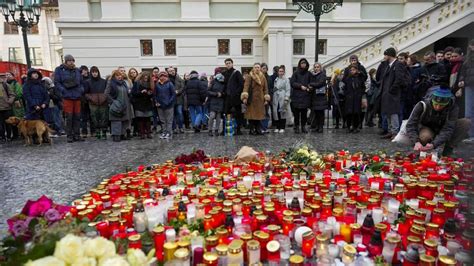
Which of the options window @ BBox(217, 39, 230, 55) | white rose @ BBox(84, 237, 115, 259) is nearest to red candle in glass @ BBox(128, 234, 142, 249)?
white rose @ BBox(84, 237, 115, 259)

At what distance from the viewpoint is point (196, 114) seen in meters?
9.48

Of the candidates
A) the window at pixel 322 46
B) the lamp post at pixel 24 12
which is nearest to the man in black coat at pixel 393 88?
the lamp post at pixel 24 12

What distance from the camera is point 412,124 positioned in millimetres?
4844

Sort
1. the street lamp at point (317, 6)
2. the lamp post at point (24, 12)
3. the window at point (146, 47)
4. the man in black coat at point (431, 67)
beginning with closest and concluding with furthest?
1. the man in black coat at point (431, 67)
2. the street lamp at point (317, 6)
3. the lamp post at point (24, 12)
4. the window at point (146, 47)

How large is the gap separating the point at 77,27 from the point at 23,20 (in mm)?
6321

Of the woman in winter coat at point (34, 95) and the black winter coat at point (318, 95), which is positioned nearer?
the woman in winter coat at point (34, 95)

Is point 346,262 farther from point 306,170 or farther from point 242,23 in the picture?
point 242,23

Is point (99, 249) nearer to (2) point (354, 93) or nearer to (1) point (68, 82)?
(1) point (68, 82)

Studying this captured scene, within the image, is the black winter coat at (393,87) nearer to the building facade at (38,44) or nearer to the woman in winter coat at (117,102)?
the woman in winter coat at (117,102)

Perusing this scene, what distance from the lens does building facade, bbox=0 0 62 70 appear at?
1361 inches

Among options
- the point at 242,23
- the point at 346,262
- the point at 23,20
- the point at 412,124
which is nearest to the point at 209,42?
the point at 242,23

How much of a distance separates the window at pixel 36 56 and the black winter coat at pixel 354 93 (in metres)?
35.4

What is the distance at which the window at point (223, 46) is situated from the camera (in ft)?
57.8

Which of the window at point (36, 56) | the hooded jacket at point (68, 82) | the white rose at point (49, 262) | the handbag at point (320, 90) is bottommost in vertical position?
the white rose at point (49, 262)
